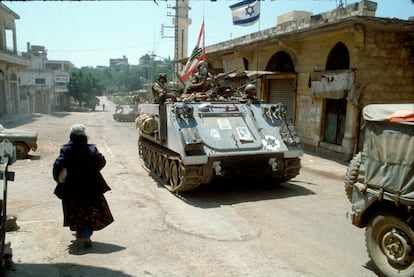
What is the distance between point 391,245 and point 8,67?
3044cm

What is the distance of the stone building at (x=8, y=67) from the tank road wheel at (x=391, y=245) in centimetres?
2642

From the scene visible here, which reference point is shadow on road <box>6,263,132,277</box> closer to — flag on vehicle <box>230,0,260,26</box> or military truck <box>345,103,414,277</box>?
military truck <box>345,103,414,277</box>

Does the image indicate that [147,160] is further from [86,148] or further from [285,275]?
[285,275]

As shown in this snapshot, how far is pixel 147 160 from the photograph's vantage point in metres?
10.1

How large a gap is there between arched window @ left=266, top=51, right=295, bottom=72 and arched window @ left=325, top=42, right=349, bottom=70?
2266mm

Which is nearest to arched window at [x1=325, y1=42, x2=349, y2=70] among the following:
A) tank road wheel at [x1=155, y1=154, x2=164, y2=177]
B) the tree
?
tank road wheel at [x1=155, y1=154, x2=164, y2=177]

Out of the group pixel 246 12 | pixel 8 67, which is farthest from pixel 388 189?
pixel 8 67

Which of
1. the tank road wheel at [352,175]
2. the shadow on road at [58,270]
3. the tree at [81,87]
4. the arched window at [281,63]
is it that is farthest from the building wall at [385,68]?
the tree at [81,87]

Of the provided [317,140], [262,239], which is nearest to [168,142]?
[262,239]

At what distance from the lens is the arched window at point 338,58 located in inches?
450

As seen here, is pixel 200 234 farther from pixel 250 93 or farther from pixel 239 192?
pixel 250 93

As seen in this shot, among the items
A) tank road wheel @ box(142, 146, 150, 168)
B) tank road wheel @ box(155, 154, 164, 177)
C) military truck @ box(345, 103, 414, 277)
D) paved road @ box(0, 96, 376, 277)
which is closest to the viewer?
military truck @ box(345, 103, 414, 277)

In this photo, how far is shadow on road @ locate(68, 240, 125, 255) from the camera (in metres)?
4.53

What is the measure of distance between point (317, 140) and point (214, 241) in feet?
28.4
